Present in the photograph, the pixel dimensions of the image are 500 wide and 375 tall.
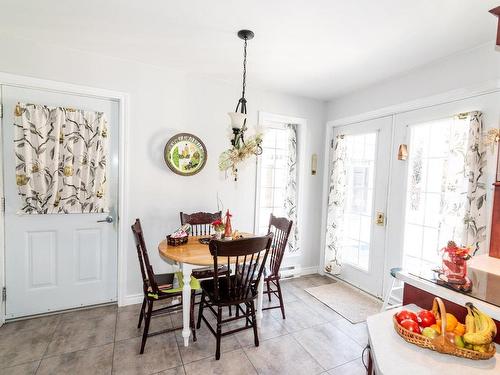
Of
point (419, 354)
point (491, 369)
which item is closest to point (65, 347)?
point (419, 354)

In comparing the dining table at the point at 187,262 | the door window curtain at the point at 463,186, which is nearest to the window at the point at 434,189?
the door window curtain at the point at 463,186

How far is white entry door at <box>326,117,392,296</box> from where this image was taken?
3004 millimetres

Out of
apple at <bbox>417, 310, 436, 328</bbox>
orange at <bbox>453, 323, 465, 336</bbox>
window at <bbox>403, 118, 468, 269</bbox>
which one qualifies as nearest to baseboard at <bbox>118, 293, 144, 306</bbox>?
apple at <bbox>417, 310, 436, 328</bbox>

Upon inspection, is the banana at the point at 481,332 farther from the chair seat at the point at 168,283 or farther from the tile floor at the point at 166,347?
the chair seat at the point at 168,283

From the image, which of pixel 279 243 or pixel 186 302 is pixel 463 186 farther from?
pixel 186 302

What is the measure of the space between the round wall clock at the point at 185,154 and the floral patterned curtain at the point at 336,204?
1811mm

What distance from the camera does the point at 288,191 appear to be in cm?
367

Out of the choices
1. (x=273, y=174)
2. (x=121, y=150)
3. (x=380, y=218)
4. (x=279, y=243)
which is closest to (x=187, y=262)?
(x=279, y=243)

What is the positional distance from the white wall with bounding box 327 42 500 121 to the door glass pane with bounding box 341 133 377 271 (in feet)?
1.37

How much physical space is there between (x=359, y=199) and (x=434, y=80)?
59.5 inches

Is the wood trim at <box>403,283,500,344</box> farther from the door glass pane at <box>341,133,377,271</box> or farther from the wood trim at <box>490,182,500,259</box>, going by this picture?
the door glass pane at <box>341,133,377,271</box>

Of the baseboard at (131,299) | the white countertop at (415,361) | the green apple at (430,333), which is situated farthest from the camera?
the baseboard at (131,299)

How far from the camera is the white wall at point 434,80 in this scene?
2139 millimetres

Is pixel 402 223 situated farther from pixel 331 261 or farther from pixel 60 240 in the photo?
pixel 60 240
